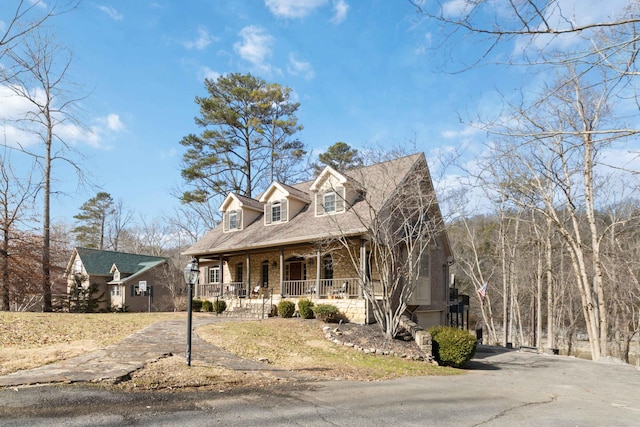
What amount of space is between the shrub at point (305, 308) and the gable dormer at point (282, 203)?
214 inches

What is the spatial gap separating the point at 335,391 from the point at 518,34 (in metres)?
6.46

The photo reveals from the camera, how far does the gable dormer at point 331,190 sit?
18.5m

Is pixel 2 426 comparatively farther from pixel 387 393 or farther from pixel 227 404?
pixel 387 393

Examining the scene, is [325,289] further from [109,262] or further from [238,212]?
Answer: [109,262]

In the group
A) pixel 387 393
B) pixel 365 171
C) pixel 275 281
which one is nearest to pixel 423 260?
pixel 365 171

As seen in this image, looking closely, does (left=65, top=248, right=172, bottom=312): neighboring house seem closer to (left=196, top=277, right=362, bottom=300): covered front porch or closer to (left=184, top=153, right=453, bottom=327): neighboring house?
(left=184, top=153, right=453, bottom=327): neighboring house

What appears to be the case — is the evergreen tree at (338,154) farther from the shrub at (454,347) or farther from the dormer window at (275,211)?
the shrub at (454,347)

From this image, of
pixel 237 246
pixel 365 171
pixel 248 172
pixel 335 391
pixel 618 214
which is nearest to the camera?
pixel 335 391

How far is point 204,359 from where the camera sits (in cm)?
923

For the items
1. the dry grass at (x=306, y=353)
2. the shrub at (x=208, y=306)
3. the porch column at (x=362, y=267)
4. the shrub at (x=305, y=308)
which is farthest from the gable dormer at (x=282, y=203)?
the dry grass at (x=306, y=353)

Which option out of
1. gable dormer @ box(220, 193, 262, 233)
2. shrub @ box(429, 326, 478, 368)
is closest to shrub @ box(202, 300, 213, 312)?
gable dormer @ box(220, 193, 262, 233)

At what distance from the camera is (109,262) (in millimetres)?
35312

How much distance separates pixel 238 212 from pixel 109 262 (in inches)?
711

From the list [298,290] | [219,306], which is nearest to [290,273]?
[298,290]
